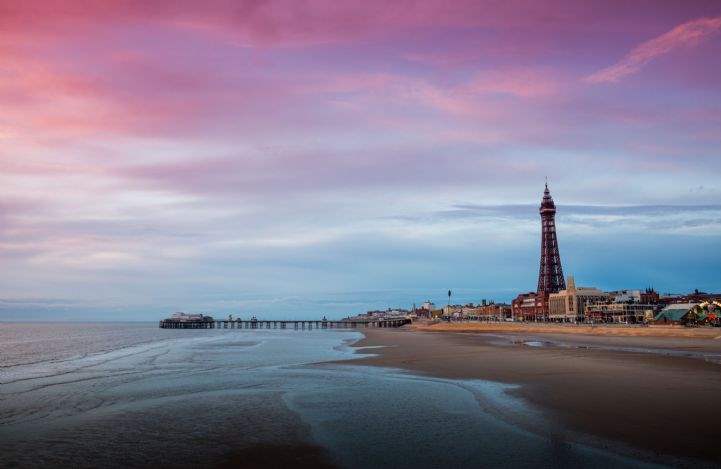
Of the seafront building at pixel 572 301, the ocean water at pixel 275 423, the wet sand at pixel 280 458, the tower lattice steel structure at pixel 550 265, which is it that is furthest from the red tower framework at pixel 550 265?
the wet sand at pixel 280 458

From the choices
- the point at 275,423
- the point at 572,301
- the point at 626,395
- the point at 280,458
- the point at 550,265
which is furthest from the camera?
the point at 550,265

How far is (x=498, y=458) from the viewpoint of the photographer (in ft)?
33.2

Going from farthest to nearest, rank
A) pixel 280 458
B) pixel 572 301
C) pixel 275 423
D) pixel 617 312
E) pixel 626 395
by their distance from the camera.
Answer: pixel 572 301 → pixel 617 312 → pixel 626 395 → pixel 275 423 → pixel 280 458

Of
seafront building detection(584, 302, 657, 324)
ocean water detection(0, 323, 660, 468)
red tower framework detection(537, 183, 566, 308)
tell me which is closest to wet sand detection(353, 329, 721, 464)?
ocean water detection(0, 323, 660, 468)

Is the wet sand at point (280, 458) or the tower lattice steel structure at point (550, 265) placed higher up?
the tower lattice steel structure at point (550, 265)

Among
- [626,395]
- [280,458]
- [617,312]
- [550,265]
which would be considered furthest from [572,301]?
[280,458]

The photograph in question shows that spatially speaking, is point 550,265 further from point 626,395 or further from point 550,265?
point 626,395

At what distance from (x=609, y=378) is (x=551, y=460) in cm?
A: 1253

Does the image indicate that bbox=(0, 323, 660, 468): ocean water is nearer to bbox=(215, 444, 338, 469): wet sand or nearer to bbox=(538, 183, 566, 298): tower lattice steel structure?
bbox=(215, 444, 338, 469): wet sand

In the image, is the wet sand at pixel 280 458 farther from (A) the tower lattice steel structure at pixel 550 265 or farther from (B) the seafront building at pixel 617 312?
(A) the tower lattice steel structure at pixel 550 265

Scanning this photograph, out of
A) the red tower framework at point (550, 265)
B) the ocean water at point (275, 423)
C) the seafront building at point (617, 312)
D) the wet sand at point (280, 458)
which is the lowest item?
the seafront building at point (617, 312)

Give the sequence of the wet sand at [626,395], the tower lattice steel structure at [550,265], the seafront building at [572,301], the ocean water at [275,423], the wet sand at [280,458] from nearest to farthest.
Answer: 1. the wet sand at [280,458]
2. the ocean water at [275,423]
3. the wet sand at [626,395]
4. the seafront building at [572,301]
5. the tower lattice steel structure at [550,265]

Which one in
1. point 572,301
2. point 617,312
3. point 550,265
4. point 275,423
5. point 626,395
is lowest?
point 617,312

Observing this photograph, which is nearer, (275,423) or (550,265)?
(275,423)
